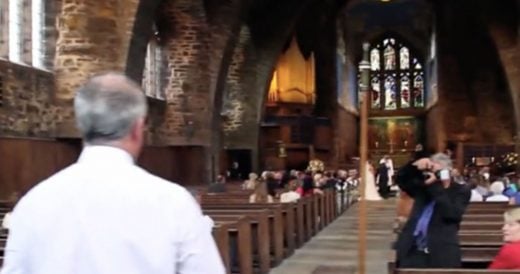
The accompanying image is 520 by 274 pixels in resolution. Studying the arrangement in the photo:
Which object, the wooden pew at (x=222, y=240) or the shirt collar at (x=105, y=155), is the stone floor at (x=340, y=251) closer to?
the wooden pew at (x=222, y=240)

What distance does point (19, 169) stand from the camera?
50.8ft

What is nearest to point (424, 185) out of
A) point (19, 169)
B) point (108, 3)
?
point (19, 169)

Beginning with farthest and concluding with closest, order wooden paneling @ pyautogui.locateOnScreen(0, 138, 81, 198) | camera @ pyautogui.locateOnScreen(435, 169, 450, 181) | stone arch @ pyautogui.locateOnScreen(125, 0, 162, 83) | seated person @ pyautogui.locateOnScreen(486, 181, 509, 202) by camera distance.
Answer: stone arch @ pyautogui.locateOnScreen(125, 0, 162, 83) < wooden paneling @ pyautogui.locateOnScreen(0, 138, 81, 198) < seated person @ pyautogui.locateOnScreen(486, 181, 509, 202) < camera @ pyautogui.locateOnScreen(435, 169, 450, 181)

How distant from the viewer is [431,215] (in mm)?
5680

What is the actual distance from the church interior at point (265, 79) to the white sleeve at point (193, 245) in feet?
28.6

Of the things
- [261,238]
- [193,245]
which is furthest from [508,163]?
[193,245]

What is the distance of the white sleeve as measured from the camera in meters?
1.91

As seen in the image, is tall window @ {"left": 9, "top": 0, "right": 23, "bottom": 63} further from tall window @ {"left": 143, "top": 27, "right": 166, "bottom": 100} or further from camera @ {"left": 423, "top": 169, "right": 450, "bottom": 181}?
camera @ {"left": 423, "top": 169, "right": 450, "bottom": 181}

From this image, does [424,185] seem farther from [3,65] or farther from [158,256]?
[3,65]

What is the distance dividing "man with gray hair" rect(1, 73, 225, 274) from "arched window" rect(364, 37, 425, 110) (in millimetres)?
47214

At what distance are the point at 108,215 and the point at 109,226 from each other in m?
0.02

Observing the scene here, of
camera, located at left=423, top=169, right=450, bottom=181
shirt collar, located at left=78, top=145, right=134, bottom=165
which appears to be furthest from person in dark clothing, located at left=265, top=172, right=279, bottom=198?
shirt collar, located at left=78, top=145, right=134, bottom=165

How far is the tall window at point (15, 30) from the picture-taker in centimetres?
1662

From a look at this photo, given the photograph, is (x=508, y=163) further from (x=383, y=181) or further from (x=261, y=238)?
(x=261, y=238)
